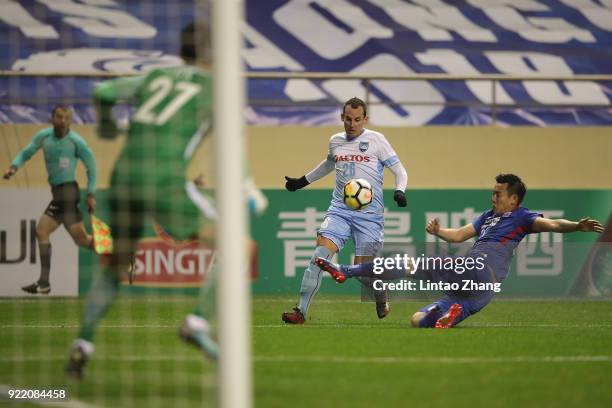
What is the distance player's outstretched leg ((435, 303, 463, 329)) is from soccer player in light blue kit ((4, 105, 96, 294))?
16.9 ft

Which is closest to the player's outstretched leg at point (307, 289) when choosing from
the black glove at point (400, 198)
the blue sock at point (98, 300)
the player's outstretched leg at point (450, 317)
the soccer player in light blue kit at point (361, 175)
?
the soccer player in light blue kit at point (361, 175)

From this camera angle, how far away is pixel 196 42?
670cm

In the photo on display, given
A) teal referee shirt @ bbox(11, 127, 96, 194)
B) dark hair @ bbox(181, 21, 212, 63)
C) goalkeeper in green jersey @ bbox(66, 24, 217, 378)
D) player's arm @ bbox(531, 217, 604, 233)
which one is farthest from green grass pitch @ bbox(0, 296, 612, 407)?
teal referee shirt @ bbox(11, 127, 96, 194)

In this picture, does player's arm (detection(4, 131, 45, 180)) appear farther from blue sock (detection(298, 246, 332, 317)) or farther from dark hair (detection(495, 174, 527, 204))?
dark hair (detection(495, 174, 527, 204))

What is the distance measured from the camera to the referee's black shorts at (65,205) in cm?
1398

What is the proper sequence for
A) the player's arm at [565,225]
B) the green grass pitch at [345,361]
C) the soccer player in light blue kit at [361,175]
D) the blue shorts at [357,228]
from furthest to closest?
the soccer player in light blue kit at [361,175] < the blue shorts at [357,228] < the player's arm at [565,225] < the green grass pitch at [345,361]

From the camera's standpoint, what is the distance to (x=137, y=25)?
1691 cm

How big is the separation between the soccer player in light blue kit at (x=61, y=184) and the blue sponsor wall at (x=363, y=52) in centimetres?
135

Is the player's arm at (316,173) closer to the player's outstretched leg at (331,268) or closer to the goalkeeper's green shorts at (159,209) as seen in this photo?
the player's outstretched leg at (331,268)

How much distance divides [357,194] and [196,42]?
13.8 feet

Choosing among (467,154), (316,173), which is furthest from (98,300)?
(467,154)

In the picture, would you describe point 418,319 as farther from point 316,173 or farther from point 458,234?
point 316,173

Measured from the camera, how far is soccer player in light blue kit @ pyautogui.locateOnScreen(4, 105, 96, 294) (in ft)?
45.1

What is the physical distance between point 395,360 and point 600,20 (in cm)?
1104
